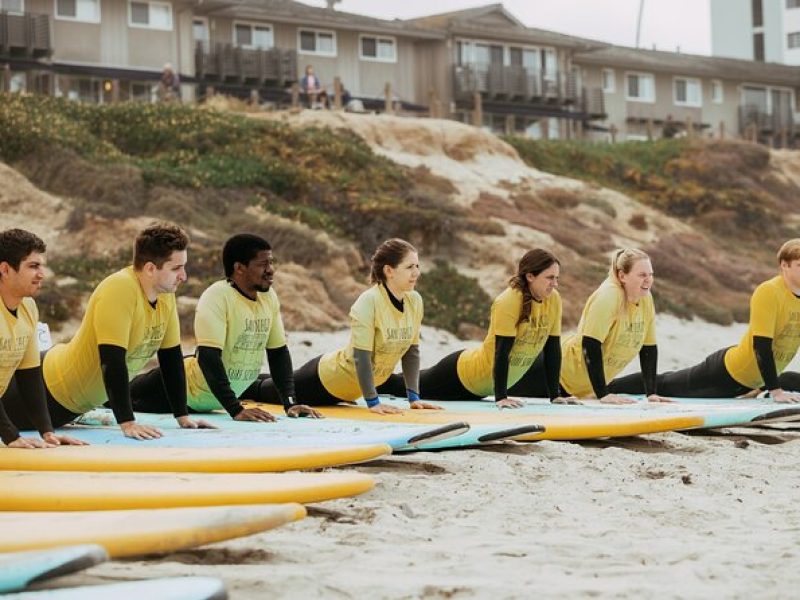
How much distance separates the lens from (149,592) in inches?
156

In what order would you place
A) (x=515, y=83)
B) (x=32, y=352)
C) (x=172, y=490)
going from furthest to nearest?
(x=515, y=83), (x=32, y=352), (x=172, y=490)

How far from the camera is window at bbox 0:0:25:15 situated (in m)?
34.7

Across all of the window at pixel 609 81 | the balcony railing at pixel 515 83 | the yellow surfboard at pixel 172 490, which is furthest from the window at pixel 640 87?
the yellow surfboard at pixel 172 490

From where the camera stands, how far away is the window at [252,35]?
40.2 m

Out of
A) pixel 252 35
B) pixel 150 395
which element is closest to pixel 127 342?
pixel 150 395

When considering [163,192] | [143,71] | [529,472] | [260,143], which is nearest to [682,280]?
[260,143]

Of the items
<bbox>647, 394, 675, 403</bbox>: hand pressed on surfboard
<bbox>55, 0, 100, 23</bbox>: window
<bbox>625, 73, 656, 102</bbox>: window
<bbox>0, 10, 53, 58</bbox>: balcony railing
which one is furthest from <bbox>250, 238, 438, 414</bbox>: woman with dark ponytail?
<bbox>625, 73, 656, 102</bbox>: window

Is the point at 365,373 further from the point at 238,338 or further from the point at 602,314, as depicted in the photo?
the point at 602,314

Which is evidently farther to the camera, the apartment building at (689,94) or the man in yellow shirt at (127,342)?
the apartment building at (689,94)

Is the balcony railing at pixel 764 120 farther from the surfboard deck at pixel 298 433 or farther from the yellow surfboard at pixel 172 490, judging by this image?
the yellow surfboard at pixel 172 490

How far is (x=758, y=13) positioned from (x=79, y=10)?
139 feet

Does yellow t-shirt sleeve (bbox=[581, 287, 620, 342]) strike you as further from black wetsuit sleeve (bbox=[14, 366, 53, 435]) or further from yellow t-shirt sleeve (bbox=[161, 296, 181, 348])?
black wetsuit sleeve (bbox=[14, 366, 53, 435])

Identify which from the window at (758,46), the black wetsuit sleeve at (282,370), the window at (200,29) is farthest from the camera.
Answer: the window at (758,46)

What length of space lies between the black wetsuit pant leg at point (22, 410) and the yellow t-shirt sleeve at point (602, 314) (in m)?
4.02
